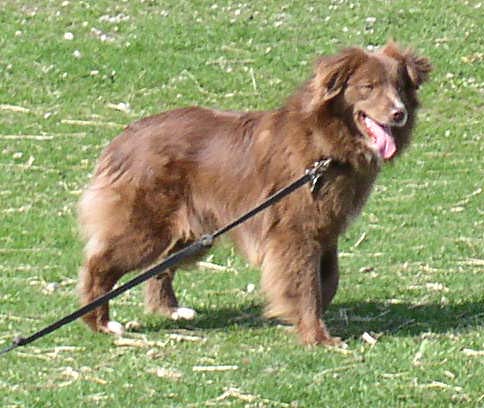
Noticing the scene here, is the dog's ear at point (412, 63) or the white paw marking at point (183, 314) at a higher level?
the dog's ear at point (412, 63)

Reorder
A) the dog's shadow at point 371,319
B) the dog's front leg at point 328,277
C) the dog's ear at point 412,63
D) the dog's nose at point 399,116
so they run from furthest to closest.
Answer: the dog's front leg at point 328,277 → the dog's shadow at point 371,319 → the dog's ear at point 412,63 → the dog's nose at point 399,116

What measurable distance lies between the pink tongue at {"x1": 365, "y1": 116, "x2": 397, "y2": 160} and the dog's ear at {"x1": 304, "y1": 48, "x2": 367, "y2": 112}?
0.87 ft

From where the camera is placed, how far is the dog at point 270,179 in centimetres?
770

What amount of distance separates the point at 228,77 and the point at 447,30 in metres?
3.21

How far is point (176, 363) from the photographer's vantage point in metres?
7.29

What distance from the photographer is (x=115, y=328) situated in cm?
815

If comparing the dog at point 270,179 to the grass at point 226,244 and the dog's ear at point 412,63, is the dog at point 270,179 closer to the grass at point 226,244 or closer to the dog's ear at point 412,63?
the dog's ear at point 412,63

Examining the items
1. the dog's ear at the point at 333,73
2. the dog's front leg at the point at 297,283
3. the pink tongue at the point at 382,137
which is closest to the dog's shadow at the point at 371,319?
the dog's front leg at the point at 297,283

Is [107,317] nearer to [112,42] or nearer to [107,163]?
[107,163]

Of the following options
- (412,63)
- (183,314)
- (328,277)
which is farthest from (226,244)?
(412,63)

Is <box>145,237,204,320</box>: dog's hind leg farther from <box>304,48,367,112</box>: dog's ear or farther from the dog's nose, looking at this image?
the dog's nose

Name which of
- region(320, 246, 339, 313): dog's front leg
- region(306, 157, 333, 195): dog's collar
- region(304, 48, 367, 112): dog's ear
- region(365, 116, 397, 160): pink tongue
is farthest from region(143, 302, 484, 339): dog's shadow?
region(304, 48, 367, 112): dog's ear

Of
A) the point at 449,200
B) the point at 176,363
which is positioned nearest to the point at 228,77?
the point at 449,200

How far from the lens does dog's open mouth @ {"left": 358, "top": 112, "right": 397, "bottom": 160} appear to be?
7664 millimetres
